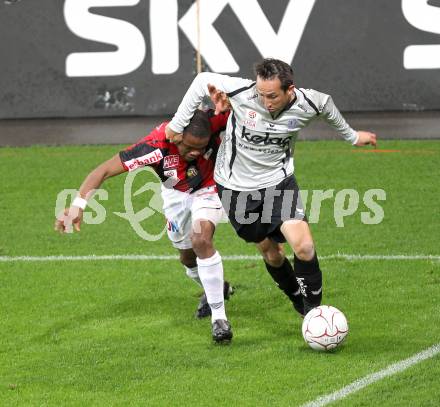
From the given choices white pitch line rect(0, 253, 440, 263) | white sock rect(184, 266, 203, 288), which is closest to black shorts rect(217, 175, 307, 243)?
white sock rect(184, 266, 203, 288)

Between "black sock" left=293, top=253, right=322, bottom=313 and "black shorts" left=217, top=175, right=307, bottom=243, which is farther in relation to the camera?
"black shorts" left=217, top=175, right=307, bottom=243

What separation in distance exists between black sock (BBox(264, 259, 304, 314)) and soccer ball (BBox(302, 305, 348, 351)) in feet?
2.68

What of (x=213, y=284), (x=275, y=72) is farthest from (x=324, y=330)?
(x=275, y=72)

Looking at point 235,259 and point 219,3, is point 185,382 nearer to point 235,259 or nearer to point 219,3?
point 235,259

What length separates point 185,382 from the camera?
6770 millimetres

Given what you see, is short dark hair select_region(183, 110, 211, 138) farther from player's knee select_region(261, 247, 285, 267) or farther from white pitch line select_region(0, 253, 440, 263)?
white pitch line select_region(0, 253, 440, 263)

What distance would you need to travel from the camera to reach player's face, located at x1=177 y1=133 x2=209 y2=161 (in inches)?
306

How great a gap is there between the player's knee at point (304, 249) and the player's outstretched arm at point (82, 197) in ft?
4.28

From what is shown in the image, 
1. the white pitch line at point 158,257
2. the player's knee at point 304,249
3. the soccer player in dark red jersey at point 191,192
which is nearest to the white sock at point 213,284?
the soccer player in dark red jersey at point 191,192

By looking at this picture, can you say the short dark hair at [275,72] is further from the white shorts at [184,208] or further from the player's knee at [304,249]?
the white shorts at [184,208]

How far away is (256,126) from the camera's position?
763 cm

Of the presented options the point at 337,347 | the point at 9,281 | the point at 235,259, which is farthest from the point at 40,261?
the point at 337,347

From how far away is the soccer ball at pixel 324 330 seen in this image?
7199mm

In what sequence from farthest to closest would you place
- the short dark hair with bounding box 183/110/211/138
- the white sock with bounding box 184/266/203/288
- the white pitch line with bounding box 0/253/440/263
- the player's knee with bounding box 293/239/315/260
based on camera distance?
the white pitch line with bounding box 0/253/440/263 < the white sock with bounding box 184/266/203/288 < the short dark hair with bounding box 183/110/211/138 < the player's knee with bounding box 293/239/315/260
